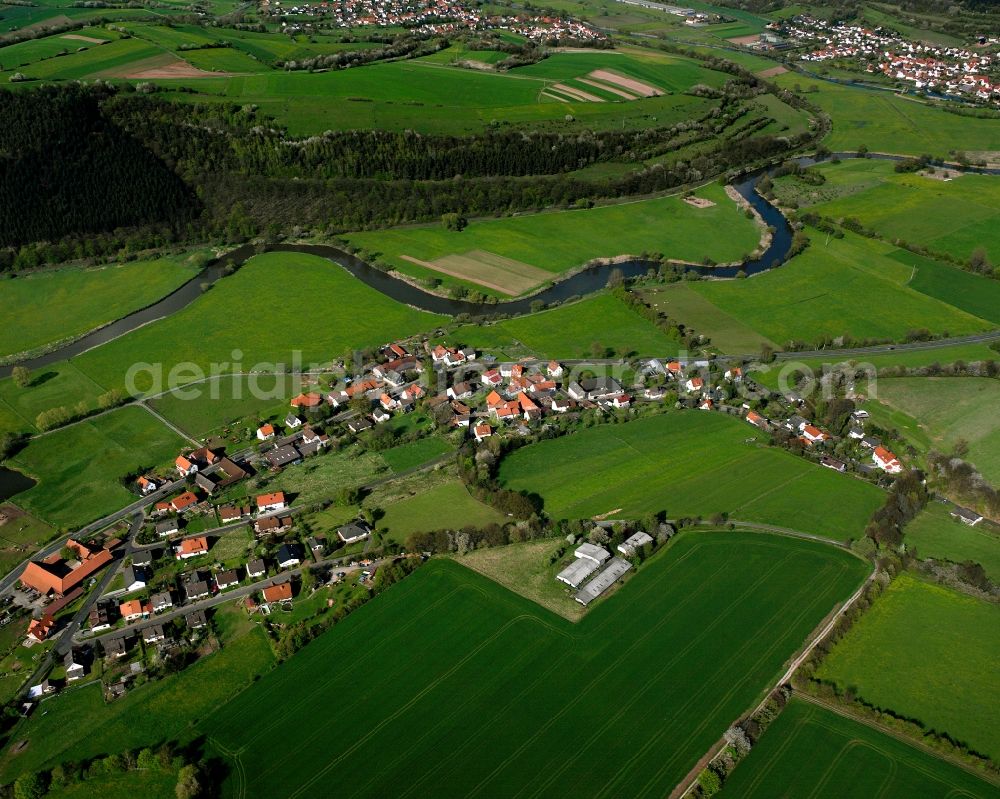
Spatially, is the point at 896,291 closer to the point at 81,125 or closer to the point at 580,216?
the point at 580,216

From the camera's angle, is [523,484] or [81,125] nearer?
[523,484]

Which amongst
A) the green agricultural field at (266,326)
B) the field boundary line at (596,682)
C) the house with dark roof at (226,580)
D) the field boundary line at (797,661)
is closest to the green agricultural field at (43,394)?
the green agricultural field at (266,326)

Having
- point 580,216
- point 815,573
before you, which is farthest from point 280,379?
point 580,216

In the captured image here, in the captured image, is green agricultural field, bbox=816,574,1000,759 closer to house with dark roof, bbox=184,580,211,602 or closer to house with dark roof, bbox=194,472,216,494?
house with dark roof, bbox=184,580,211,602

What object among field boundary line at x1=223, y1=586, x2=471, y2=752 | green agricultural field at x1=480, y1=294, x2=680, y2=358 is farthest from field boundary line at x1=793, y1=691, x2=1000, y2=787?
green agricultural field at x1=480, y1=294, x2=680, y2=358

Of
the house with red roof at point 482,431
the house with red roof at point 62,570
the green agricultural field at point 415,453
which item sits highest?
the house with red roof at point 482,431

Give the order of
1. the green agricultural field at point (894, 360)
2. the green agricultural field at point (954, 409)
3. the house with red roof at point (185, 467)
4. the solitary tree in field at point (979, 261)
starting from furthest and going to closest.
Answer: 1. the solitary tree in field at point (979, 261)
2. the green agricultural field at point (894, 360)
3. the green agricultural field at point (954, 409)
4. the house with red roof at point (185, 467)

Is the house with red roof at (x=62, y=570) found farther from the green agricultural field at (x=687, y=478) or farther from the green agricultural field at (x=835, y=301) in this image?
the green agricultural field at (x=835, y=301)
